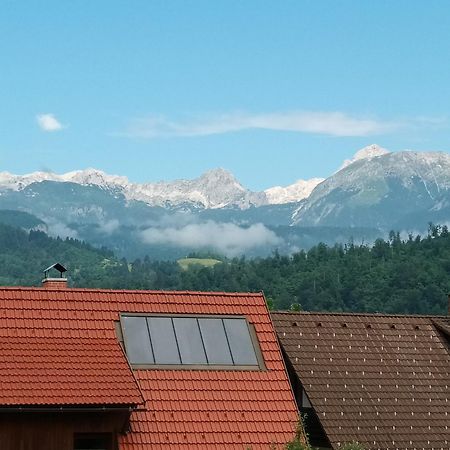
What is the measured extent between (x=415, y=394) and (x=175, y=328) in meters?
8.99

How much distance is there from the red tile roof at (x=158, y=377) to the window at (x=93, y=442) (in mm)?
454

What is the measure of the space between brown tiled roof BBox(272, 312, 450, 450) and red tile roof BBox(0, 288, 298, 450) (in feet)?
13.4

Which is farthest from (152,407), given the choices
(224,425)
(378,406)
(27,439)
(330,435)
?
(378,406)

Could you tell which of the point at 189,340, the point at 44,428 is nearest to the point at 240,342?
the point at 189,340

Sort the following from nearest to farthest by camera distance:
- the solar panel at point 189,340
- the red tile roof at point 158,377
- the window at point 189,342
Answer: the red tile roof at point 158,377 < the window at point 189,342 < the solar panel at point 189,340

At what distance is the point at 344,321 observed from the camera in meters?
37.9

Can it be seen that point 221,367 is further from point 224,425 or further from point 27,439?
point 27,439

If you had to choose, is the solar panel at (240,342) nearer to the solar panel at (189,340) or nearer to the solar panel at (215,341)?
the solar panel at (215,341)

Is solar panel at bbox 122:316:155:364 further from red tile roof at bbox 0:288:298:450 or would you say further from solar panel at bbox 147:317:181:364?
red tile roof at bbox 0:288:298:450

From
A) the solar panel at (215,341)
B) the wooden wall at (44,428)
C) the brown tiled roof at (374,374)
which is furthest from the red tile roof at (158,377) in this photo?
the brown tiled roof at (374,374)

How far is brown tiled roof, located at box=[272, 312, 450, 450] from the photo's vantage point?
3353 centimetres

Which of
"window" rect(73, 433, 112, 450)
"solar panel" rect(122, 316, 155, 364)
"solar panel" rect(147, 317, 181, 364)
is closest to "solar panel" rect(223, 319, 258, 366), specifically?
"solar panel" rect(147, 317, 181, 364)

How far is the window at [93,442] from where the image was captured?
26.5 m

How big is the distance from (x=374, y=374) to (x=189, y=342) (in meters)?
7.89
